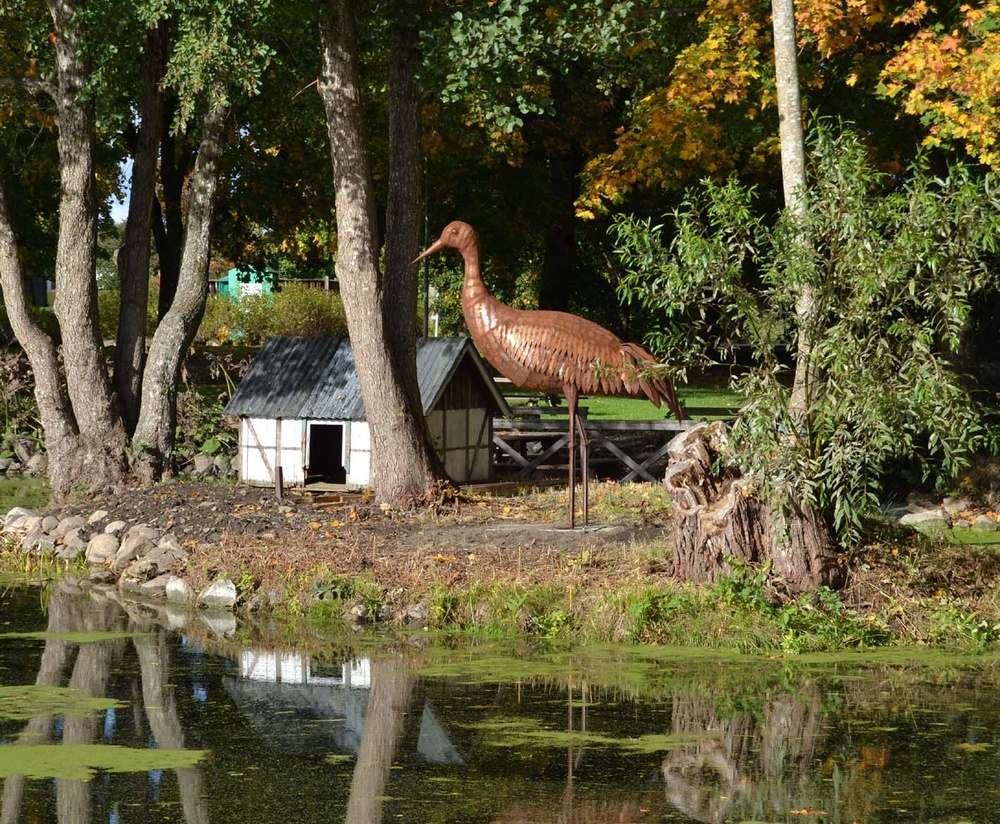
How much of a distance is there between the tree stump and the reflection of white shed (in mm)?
7721

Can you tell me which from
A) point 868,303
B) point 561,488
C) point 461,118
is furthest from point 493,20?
point 461,118

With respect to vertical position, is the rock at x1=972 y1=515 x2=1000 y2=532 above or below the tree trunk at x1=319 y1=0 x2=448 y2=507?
below

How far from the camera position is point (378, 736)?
1003 centimetres

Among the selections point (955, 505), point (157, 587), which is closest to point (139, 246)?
point (157, 587)

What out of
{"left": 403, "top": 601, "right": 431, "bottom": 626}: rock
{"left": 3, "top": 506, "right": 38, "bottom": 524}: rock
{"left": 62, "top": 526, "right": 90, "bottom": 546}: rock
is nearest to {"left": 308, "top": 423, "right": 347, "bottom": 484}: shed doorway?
{"left": 3, "top": 506, "right": 38, "bottom": 524}: rock

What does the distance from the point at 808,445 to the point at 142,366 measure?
1213cm

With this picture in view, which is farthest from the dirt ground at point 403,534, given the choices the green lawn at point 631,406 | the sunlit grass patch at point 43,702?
the green lawn at point 631,406

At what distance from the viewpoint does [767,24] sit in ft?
70.3

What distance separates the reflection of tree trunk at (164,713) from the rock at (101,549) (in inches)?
144

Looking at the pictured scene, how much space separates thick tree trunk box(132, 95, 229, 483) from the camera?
20938 millimetres

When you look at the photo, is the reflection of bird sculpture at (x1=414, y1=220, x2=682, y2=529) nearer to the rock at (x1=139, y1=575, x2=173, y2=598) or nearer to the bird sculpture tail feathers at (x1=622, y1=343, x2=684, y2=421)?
the bird sculpture tail feathers at (x1=622, y1=343, x2=684, y2=421)

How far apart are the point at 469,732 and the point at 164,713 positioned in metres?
2.20

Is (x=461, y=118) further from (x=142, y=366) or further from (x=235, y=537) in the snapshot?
(x=235, y=537)

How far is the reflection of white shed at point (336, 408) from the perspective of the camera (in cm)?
2152
